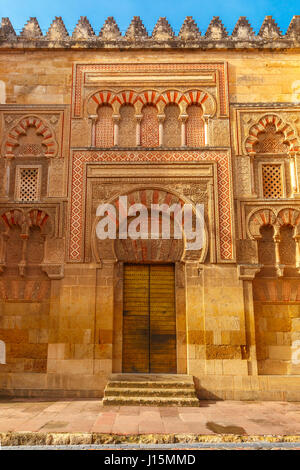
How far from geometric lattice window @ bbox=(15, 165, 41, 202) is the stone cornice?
2.55 meters

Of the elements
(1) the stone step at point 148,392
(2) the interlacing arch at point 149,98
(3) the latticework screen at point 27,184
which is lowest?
(1) the stone step at point 148,392

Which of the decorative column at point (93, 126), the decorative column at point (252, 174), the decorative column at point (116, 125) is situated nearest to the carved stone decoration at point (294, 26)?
the decorative column at point (252, 174)

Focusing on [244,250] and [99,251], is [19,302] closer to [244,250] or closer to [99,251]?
[99,251]

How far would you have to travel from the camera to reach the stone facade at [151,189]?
22.0ft

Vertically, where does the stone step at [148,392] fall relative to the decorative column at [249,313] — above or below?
below

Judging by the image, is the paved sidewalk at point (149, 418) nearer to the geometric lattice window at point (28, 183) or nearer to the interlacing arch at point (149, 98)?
the geometric lattice window at point (28, 183)

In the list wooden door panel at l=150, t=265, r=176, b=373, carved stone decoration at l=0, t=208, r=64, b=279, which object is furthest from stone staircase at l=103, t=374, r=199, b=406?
carved stone decoration at l=0, t=208, r=64, b=279

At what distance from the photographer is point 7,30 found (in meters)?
8.08

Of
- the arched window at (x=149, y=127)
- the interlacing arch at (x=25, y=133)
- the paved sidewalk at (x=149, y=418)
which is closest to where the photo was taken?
the paved sidewalk at (x=149, y=418)

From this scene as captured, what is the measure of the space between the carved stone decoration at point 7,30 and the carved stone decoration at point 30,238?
12.1 ft

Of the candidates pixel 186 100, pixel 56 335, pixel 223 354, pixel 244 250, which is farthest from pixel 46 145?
pixel 223 354

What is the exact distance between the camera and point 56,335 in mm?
6770

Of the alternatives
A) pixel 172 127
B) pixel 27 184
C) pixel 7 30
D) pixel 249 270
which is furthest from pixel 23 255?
pixel 7 30

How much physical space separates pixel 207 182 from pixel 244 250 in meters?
1.43
